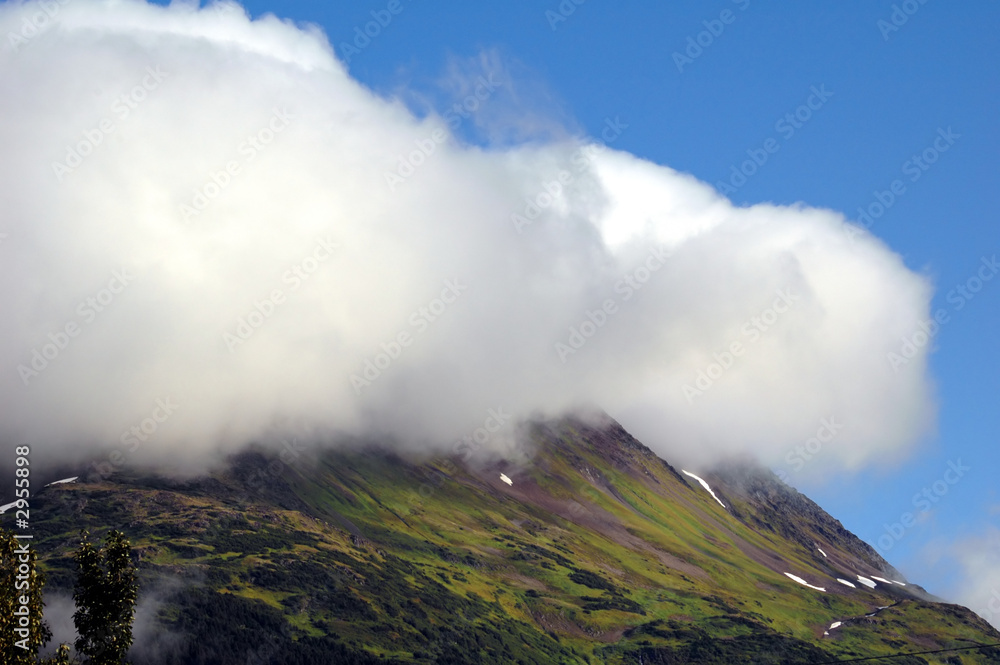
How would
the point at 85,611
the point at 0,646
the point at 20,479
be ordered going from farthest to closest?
the point at 20,479
the point at 85,611
the point at 0,646

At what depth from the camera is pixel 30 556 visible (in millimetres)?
72562

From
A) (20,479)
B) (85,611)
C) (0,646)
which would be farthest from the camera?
(20,479)

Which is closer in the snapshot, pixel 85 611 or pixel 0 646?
pixel 0 646

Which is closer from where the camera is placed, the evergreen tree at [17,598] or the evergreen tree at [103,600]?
the evergreen tree at [17,598]

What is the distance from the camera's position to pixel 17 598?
71375 mm

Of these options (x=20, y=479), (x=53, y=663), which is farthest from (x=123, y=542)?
(x=20, y=479)

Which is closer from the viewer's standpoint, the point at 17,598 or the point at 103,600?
the point at 17,598

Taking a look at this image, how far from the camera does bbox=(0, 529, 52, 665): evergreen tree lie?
71062mm

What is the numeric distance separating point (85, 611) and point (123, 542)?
6089mm

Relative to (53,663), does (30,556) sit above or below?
above

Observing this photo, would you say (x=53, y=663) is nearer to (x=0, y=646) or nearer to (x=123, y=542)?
(x=0, y=646)

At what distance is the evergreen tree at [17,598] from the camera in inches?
2798

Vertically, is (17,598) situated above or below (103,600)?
below

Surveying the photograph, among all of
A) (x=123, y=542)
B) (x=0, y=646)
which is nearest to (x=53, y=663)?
(x=0, y=646)
